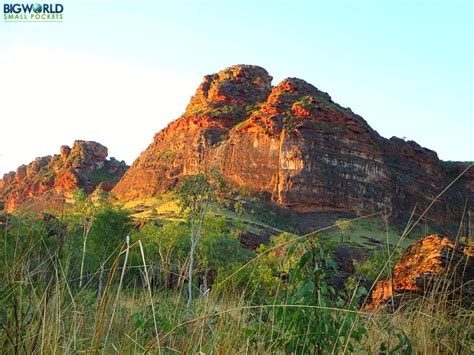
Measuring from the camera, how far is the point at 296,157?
81.8m

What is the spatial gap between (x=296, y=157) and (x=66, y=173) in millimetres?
56619

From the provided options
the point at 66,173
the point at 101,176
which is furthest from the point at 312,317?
the point at 101,176

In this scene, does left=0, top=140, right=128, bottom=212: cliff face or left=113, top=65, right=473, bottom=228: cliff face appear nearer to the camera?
left=113, top=65, right=473, bottom=228: cliff face

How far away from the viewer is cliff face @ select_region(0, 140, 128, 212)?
4264 inches

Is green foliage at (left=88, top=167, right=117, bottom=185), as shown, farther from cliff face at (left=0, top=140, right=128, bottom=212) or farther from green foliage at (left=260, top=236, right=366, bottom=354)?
green foliage at (left=260, top=236, right=366, bottom=354)

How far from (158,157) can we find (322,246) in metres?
97.3

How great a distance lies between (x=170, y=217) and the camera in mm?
62500

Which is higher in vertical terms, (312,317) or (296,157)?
(296,157)

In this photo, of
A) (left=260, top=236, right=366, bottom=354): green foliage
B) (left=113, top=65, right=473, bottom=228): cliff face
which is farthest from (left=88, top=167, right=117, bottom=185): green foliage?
(left=260, top=236, right=366, bottom=354): green foliage

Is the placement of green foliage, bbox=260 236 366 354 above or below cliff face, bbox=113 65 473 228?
below

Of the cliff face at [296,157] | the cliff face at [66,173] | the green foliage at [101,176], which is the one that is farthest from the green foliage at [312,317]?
the green foliage at [101,176]

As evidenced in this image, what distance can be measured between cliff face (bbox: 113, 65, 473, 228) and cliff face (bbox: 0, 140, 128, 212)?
51.5ft

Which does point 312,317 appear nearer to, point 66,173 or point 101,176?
point 66,173

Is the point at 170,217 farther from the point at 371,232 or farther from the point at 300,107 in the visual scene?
the point at 300,107
